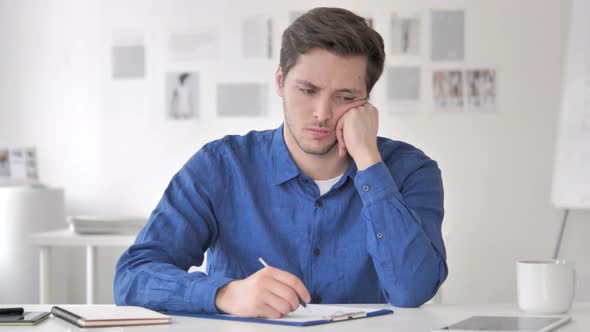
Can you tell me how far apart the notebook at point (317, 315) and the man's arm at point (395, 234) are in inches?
5.7

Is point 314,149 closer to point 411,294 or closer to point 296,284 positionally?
point 411,294

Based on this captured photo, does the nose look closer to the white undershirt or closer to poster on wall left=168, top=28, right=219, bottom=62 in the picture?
the white undershirt

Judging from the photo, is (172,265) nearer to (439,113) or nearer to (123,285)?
(123,285)

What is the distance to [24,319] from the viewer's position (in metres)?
1.33

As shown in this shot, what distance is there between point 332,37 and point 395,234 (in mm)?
424

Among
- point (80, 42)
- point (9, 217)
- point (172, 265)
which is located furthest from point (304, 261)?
point (80, 42)

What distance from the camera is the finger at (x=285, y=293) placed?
4.33 feet

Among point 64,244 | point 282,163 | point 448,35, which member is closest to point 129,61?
point 64,244

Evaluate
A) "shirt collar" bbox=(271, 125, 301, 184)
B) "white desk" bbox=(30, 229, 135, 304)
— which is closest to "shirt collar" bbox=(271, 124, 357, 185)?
"shirt collar" bbox=(271, 125, 301, 184)

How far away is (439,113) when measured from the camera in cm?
372

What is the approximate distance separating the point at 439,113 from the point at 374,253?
7.05ft

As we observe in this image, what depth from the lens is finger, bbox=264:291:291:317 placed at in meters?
1.32

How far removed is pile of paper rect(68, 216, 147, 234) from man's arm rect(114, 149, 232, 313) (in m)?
1.55

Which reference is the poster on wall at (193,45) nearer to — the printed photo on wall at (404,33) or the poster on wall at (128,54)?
the poster on wall at (128,54)
